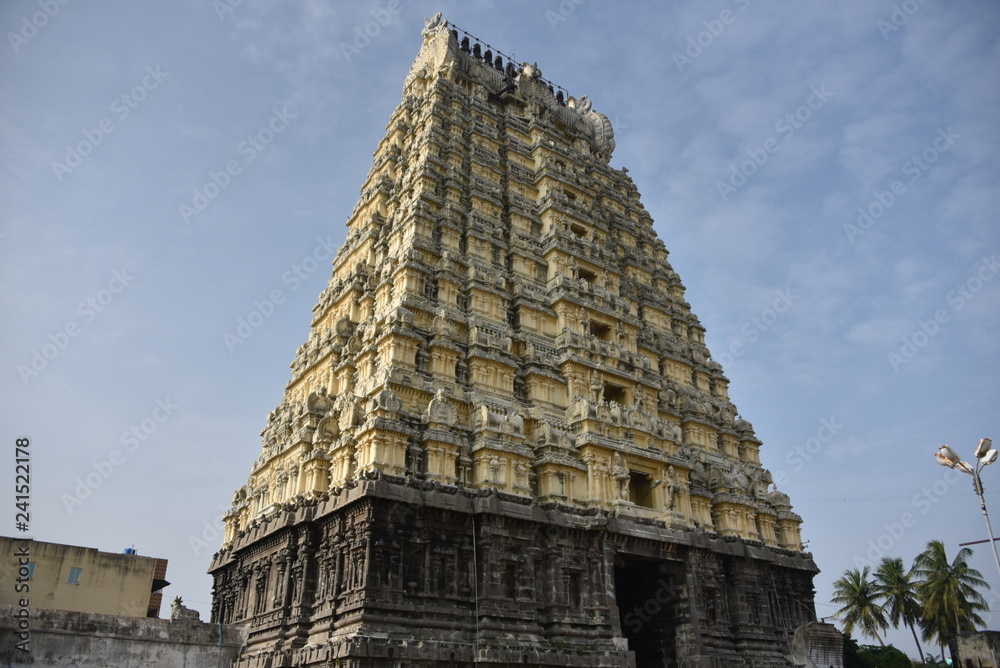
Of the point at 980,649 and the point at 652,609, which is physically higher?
the point at 652,609

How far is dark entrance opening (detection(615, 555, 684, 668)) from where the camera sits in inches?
1014

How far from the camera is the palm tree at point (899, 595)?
46531 millimetres

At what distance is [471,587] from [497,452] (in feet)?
13.9

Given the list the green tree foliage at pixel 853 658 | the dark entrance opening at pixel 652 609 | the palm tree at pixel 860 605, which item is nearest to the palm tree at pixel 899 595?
the palm tree at pixel 860 605

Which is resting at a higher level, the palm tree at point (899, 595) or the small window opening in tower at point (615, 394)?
the small window opening in tower at point (615, 394)

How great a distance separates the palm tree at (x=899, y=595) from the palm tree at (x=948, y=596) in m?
0.93

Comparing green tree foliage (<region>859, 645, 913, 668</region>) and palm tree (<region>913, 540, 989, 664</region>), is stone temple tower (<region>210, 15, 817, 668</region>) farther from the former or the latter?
palm tree (<region>913, 540, 989, 664</region>)

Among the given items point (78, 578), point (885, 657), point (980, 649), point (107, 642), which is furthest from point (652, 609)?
point (78, 578)

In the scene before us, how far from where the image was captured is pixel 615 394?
3009 cm

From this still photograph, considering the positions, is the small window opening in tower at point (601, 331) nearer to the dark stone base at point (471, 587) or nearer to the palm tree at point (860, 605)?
the dark stone base at point (471, 587)

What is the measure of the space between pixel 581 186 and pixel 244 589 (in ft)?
79.0

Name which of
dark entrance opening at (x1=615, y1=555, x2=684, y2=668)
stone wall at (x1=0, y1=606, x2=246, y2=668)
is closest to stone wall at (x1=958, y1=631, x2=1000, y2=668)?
dark entrance opening at (x1=615, y1=555, x2=684, y2=668)

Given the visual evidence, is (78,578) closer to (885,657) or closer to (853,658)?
(853,658)

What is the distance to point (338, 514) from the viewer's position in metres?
21.7
